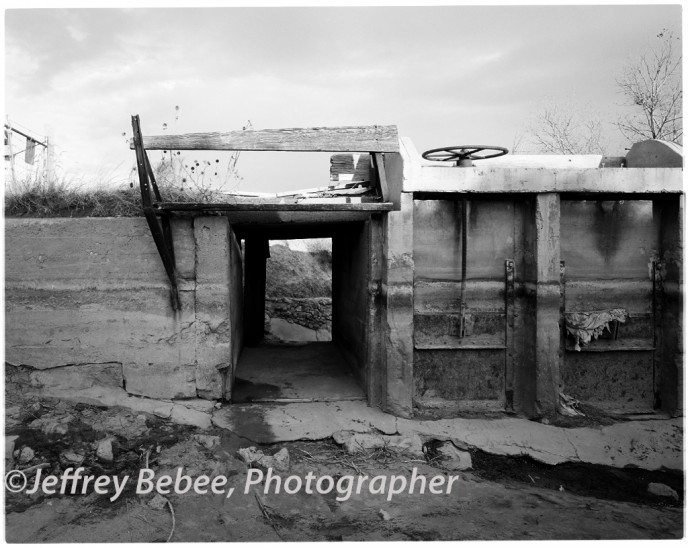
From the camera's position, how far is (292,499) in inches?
183

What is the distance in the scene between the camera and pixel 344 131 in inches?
224

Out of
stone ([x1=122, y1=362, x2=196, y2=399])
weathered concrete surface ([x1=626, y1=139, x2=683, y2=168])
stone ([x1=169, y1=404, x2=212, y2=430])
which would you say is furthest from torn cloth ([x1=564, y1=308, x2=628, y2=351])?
stone ([x1=122, y1=362, x2=196, y2=399])

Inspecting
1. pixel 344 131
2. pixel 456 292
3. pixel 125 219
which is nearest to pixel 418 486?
pixel 456 292

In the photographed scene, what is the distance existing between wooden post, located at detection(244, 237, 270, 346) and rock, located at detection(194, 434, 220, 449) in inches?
172

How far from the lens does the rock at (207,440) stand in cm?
527

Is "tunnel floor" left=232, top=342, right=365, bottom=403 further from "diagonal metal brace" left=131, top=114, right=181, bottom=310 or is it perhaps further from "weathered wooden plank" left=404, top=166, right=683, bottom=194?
"weathered wooden plank" left=404, top=166, right=683, bottom=194

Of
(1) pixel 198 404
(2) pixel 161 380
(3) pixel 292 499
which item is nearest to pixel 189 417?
(1) pixel 198 404

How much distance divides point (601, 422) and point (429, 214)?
3.14 m

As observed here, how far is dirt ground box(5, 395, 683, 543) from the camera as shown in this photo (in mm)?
4148

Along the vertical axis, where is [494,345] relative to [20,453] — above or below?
above

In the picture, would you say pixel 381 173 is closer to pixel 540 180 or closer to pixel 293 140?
pixel 293 140

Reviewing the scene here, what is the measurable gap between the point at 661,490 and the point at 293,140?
514 centimetres

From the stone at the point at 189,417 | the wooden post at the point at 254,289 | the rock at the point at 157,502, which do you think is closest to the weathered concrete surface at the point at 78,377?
the stone at the point at 189,417

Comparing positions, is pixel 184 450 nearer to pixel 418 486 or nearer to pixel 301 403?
pixel 301 403
